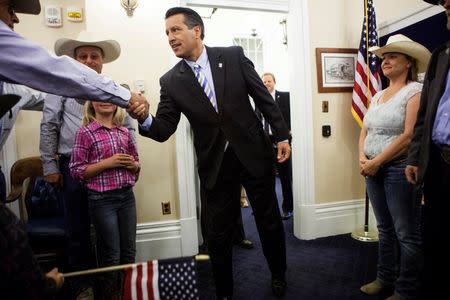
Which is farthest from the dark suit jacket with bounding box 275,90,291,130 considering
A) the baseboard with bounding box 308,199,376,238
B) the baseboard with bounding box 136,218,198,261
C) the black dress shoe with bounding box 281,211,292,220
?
the baseboard with bounding box 136,218,198,261

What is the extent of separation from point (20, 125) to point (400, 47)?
115 inches

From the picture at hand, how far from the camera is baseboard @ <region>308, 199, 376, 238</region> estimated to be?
338 centimetres

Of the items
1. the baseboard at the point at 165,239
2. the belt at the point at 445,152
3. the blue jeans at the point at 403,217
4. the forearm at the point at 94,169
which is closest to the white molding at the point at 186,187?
the baseboard at the point at 165,239

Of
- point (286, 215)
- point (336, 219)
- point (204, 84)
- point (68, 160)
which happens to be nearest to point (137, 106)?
point (204, 84)

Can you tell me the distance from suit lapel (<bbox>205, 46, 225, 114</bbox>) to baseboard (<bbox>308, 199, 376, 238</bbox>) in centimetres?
189

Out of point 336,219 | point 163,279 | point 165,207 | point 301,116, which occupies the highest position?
point 301,116

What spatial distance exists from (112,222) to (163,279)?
1.07m

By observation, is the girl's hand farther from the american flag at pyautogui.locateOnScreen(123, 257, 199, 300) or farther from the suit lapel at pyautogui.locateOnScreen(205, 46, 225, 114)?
the american flag at pyautogui.locateOnScreen(123, 257, 199, 300)

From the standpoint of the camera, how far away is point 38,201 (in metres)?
2.58

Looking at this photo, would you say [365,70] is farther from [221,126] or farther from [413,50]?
[221,126]

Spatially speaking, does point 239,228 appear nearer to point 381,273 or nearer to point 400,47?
point 381,273

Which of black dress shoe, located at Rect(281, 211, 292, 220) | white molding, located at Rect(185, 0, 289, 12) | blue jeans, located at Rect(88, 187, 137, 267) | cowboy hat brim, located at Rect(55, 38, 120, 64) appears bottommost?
black dress shoe, located at Rect(281, 211, 292, 220)

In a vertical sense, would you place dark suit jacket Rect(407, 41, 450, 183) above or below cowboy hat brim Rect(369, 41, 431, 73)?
below

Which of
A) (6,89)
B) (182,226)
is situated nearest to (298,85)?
(182,226)
